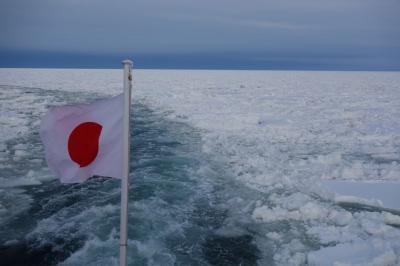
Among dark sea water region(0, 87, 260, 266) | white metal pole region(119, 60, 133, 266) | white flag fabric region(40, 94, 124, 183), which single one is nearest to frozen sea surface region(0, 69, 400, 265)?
dark sea water region(0, 87, 260, 266)

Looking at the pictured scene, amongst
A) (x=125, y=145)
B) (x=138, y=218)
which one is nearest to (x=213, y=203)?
(x=138, y=218)

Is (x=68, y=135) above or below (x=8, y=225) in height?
above

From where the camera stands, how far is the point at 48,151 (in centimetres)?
288

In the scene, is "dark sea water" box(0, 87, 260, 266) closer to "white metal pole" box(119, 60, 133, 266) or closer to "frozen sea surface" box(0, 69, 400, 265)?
"frozen sea surface" box(0, 69, 400, 265)

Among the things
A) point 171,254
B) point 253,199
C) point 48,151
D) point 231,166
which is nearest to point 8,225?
point 171,254

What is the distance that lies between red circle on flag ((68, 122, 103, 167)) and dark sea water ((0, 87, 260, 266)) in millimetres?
1844

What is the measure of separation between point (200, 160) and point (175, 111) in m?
7.41

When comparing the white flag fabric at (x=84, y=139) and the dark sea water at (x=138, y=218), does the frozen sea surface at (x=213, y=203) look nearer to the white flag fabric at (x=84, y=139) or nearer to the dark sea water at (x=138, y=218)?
the dark sea water at (x=138, y=218)

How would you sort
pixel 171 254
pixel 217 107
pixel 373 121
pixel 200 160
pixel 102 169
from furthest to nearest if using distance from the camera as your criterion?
1. pixel 217 107
2. pixel 373 121
3. pixel 200 160
4. pixel 171 254
5. pixel 102 169

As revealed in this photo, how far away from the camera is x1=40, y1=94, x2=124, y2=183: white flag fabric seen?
110 inches

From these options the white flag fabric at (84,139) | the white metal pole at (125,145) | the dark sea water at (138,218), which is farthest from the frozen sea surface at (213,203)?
the white flag fabric at (84,139)

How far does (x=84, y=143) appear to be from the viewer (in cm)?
282

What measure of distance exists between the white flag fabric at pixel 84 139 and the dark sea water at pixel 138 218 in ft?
5.87

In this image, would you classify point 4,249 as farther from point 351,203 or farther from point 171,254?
point 351,203
